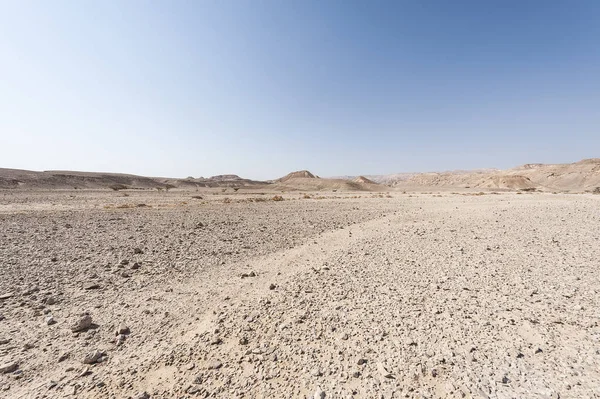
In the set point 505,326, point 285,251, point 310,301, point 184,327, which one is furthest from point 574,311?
point 285,251

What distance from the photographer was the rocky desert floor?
9.91ft

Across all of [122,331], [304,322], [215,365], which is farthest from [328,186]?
[215,365]

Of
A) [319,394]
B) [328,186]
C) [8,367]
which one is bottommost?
[8,367]

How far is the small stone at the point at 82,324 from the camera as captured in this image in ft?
13.8

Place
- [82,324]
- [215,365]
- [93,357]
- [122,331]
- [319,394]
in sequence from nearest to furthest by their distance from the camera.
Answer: [319,394] < [215,365] < [93,357] < [122,331] < [82,324]

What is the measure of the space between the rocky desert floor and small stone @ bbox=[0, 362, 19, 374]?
0.02 metres

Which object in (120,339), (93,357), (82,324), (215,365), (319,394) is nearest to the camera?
(319,394)

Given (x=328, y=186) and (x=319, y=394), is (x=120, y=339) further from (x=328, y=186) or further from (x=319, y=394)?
(x=328, y=186)

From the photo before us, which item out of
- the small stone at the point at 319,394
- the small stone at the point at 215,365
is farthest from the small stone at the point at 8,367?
the small stone at the point at 319,394

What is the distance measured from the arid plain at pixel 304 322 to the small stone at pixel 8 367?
0.02m

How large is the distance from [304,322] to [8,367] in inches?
157

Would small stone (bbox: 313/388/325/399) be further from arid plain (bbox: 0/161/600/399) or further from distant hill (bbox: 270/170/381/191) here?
distant hill (bbox: 270/170/381/191)

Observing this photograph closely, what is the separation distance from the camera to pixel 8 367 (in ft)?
11.0

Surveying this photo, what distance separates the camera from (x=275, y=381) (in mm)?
3047
